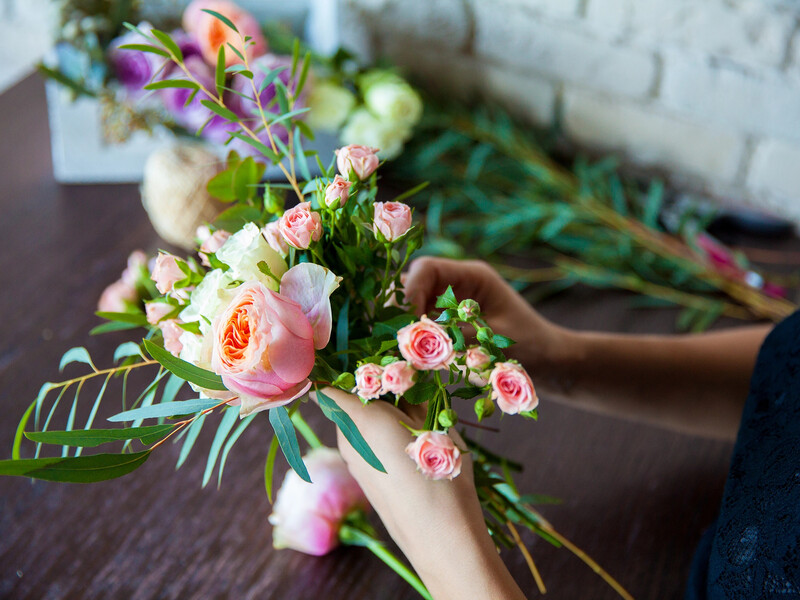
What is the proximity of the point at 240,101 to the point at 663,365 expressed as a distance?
0.68 meters

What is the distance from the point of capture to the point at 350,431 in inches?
19.0

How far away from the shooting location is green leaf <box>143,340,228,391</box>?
1.53ft

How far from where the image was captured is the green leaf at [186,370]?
0.47m

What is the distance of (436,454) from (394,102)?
2.66 ft

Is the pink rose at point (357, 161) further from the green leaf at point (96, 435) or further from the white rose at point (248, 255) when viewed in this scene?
the green leaf at point (96, 435)

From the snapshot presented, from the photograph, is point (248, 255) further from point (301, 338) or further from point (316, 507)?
point (316, 507)

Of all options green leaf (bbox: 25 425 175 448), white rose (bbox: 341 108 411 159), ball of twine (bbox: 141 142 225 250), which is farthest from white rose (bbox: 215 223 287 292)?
white rose (bbox: 341 108 411 159)

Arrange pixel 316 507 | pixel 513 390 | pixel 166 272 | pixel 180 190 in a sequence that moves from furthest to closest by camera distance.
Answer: pixel 180 190, pixel 316 507, pixel 166 272, pixel 513 390

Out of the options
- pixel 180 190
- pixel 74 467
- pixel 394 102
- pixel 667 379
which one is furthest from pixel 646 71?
pixel 74 467

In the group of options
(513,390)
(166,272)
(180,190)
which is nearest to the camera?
(513,390)

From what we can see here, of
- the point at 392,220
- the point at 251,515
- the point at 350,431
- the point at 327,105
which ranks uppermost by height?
the point at 392,220

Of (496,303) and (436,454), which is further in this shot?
(496,303)

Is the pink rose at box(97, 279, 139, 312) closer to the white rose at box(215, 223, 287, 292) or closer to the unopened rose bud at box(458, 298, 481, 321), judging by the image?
the white rose at box(215, 223, 287, 292)

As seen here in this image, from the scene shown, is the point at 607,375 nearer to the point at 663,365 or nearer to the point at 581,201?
the point at 663,365
